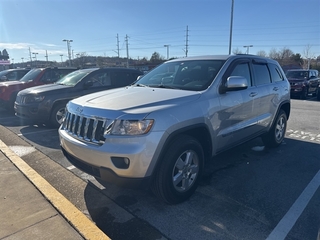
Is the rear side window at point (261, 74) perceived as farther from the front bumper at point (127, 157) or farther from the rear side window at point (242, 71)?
the front bumper at point (127, 157)

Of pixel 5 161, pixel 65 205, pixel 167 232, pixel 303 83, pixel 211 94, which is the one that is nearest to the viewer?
pixel 167 232

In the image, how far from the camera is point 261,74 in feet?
15.0

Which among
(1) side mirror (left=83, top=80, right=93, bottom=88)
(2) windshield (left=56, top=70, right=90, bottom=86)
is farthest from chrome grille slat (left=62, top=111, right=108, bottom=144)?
(2) windshield (left=56, top=70, right=90, bottom=86)

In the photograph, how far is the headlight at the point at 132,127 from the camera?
255 cm

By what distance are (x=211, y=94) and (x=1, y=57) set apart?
1586 inches

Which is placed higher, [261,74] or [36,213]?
[261,74]

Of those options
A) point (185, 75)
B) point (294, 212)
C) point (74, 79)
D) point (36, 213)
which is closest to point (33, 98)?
point (74, 79)

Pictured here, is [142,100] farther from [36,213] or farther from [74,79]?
[74,79]

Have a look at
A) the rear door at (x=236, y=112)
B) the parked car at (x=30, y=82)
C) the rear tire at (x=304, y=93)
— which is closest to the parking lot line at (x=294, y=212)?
the rear door at (x=236, y=112)

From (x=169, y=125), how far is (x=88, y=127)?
3.14 feet

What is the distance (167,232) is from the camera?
2.54m

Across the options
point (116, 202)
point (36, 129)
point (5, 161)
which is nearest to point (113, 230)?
point (116, 202)

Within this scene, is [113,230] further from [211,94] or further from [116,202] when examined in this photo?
[211,94]

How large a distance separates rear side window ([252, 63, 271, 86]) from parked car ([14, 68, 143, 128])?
13.8 ft
